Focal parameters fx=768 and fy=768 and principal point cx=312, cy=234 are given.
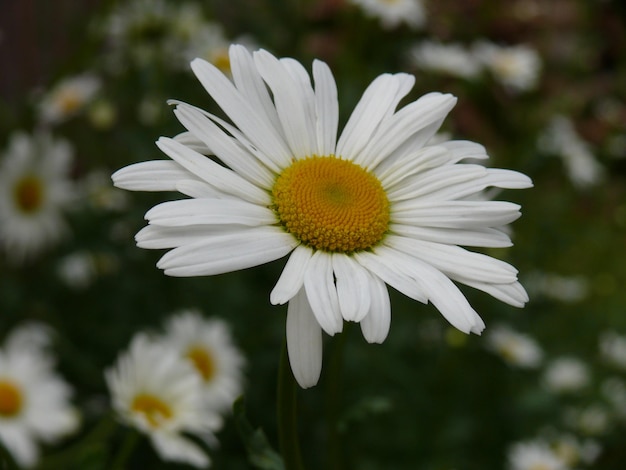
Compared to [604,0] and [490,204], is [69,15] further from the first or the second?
[604,0]

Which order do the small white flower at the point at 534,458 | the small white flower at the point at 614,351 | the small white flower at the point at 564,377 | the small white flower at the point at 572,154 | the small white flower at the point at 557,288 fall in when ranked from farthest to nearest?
the small white flower at the point at 557,288 < the small white flower at the point at 572,154 < the small white flower at the point at 614,351 < the small white flower at the point at 564,377 < the small white flower at the point at 534,458

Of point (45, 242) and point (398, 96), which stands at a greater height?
point (398, 96)

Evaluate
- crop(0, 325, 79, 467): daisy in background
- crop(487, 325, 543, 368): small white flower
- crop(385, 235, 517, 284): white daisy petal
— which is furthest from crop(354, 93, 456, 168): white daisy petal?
crop(487, 325, 543, 368): small white flower

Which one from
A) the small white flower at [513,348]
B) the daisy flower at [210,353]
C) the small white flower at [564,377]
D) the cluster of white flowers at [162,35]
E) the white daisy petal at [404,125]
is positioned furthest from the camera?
the small white flower at [564,377]

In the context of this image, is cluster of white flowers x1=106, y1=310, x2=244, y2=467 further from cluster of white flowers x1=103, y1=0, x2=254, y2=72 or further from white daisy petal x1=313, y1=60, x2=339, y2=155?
cluster of white flowers x1=103, y1=0, x2=254, y2=72

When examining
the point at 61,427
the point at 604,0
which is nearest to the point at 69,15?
the point at 61,427

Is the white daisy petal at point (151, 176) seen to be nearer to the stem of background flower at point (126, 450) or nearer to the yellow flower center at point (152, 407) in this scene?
the stem of background flower at point (126, 450)

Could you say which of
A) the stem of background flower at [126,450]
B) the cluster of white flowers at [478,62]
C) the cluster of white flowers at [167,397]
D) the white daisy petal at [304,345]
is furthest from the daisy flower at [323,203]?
the cluster of white flowers at [478,62]
